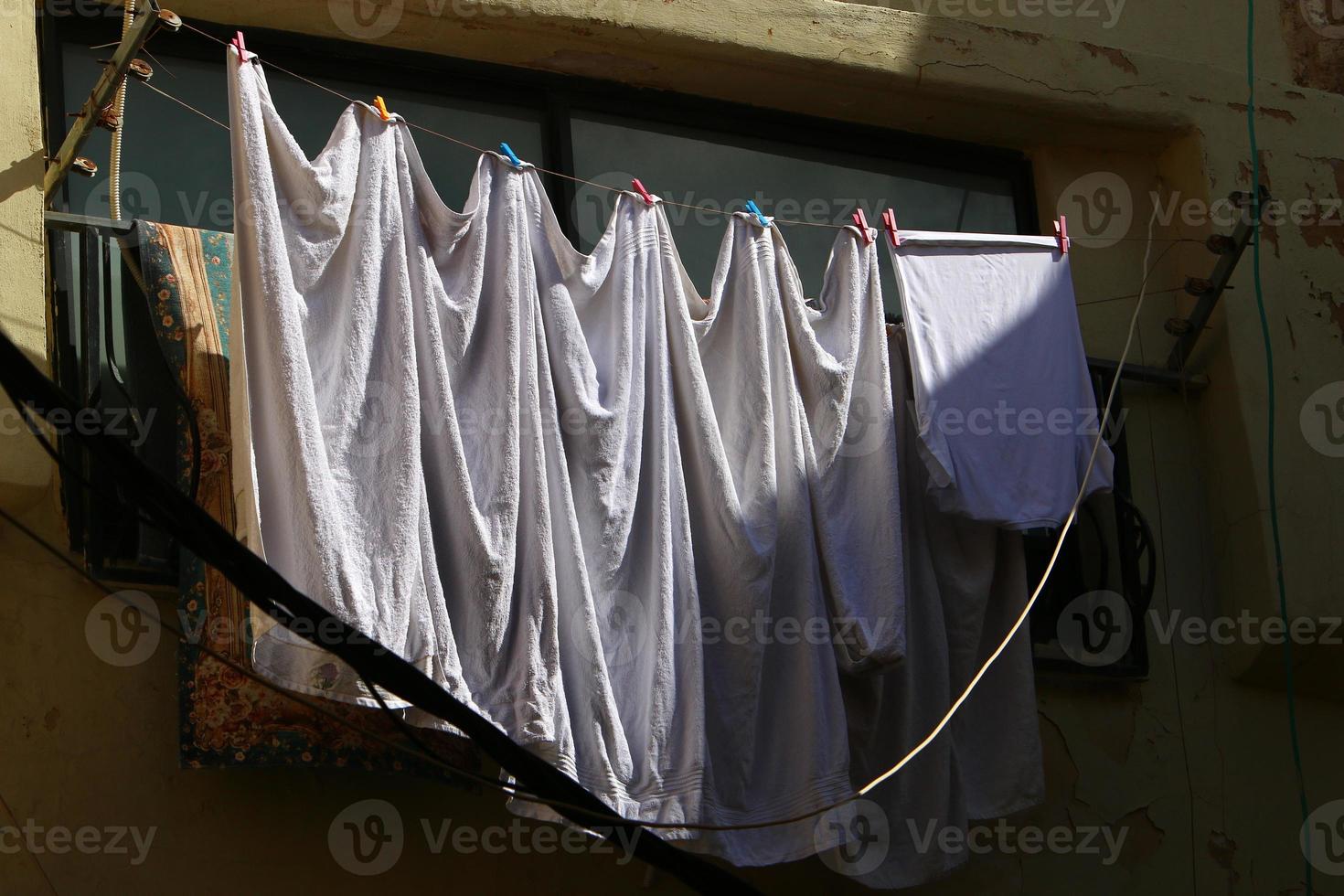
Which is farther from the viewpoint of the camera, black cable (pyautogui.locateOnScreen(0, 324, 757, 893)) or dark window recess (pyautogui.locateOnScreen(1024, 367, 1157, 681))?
dark window recess (pyautogui.locateOnScreen(1024, 367, 1157, 681))

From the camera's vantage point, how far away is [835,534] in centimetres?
442

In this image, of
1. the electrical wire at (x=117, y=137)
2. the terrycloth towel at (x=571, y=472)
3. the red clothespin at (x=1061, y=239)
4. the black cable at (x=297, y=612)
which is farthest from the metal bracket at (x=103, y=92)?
the red clothespin at (x=1061, y=239)

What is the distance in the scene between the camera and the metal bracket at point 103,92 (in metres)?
3.90

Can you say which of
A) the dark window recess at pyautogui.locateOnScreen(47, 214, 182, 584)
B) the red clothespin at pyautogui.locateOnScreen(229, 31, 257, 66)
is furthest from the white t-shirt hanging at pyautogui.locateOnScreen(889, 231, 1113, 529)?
the dark window recess at pyautogui.locateOnScreen(47, 214, 182, 584)

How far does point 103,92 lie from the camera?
13.2 feet

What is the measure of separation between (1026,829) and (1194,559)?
42.5 inches

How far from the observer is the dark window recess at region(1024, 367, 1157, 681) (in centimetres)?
518

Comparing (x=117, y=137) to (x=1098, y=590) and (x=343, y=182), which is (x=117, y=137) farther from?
(x=1098, y=590)

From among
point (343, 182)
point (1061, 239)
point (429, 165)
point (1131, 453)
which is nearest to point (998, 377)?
point (1061, 239)

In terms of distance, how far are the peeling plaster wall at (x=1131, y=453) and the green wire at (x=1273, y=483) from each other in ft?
0.10

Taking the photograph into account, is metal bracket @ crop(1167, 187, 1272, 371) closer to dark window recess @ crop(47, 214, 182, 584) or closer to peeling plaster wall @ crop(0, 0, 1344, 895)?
peeling plaster wall @ crop(0, 0, 1344, 895)

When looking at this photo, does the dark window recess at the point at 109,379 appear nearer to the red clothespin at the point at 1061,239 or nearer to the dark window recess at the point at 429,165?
the dark window recess at the point at 429,165

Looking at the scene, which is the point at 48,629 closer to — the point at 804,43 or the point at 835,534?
the point at 835,534

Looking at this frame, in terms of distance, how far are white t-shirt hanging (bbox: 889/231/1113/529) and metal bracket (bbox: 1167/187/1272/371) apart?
0.71 metres
